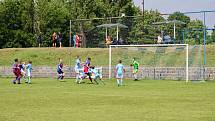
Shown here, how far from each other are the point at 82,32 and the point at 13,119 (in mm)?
35345

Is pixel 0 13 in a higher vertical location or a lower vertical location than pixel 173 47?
higher

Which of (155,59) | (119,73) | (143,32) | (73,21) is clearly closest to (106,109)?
(119,73)

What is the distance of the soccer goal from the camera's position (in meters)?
44.8

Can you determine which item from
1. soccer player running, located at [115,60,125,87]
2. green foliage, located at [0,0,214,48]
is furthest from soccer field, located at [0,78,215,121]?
green foliage, located at [0,0,214,48]

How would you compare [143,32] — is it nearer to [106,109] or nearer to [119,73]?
[119,73]

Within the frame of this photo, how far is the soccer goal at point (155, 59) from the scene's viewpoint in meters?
44.8

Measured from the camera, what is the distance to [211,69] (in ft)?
141

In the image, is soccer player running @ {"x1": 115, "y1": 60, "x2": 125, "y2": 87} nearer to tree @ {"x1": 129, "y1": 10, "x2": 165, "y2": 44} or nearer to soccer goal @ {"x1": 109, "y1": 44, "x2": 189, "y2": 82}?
soccer goal @ {"x1": 109, "y1": 44, "x2": 189, "y2": 82}

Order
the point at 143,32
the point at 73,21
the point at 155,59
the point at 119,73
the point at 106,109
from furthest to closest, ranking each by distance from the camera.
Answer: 1. the point at 73,21
2. the point at 143,32
3. the point at 155,59
4. the point at 119,73
5. the point at 106,109

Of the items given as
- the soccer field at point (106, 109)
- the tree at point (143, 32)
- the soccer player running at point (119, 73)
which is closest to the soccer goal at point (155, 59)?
the tree at point (143, 32)

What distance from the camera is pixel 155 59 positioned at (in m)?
47.2

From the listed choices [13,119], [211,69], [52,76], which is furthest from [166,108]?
[52,76]

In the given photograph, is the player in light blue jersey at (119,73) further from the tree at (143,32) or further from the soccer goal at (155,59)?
the tree at (143,32)

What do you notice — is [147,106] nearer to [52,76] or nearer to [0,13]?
[52,76]
